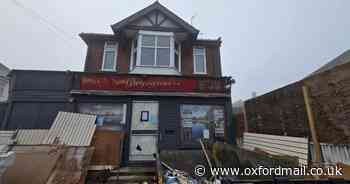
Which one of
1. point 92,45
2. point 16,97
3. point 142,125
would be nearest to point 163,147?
point 142,125

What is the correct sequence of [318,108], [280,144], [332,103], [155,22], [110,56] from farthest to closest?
[110,56] < [155,22] < [280,144] < [318,108] < [332,103]

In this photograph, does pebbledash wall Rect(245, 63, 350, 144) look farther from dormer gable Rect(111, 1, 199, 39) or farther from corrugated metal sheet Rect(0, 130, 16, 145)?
corrugated metal sheet Rect(0, 130, 16, 145)

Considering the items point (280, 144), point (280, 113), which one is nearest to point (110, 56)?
point (280, 113)

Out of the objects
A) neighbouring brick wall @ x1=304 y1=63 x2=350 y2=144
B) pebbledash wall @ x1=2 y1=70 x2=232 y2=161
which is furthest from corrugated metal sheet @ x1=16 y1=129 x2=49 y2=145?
neighbouring brick wall @ x1=304 y1=63 x2=350 y2=144

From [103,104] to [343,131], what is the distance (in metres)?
6.66

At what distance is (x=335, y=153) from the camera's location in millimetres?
3195

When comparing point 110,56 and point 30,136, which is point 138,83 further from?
point 30,136

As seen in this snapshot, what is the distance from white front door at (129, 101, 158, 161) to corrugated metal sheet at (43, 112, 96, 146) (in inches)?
55.1

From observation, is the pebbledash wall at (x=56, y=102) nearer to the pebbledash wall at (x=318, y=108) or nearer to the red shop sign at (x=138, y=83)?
the red shop sign at (x=138, y=83)

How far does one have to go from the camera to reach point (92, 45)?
796cm

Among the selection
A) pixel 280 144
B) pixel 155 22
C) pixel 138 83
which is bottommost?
pixel 280 144

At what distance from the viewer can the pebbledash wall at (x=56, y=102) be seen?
5.33m

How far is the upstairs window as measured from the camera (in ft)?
25.9

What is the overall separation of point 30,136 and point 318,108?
818cm
